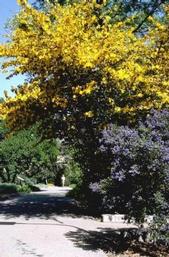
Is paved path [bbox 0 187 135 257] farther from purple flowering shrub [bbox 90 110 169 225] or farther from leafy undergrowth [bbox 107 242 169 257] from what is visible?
purple flowering shrub [bbox 90 110 169 225]

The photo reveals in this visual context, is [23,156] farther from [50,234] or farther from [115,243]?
[115,243]

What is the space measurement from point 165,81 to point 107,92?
191cm

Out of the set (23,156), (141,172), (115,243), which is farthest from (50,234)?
(23,156)

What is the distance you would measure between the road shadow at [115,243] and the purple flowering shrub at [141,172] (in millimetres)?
1034

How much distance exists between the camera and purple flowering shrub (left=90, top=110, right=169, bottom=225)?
10.5m

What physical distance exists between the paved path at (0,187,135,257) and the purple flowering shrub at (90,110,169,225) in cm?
134

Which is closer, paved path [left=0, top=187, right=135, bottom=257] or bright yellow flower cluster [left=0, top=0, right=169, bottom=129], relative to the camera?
paved path [left=0, top=187, right=135, bottom=257]

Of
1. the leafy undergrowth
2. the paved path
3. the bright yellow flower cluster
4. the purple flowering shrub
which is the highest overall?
the bright yellow flower cluster

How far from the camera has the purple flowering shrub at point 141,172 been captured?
34.6ft

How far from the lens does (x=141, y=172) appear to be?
10688mm

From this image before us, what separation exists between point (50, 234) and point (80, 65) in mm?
5354

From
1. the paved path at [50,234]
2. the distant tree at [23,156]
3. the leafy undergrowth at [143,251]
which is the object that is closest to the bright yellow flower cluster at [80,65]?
the paved path at [50,234]

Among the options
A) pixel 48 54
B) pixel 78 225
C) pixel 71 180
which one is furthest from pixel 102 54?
pixel 71 180

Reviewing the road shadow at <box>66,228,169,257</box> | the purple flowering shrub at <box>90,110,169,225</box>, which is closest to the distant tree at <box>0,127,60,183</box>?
the road shadow at <box>66,228,169,257</box>
